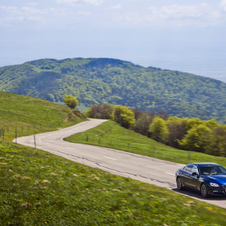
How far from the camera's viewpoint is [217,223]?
7.78 metres

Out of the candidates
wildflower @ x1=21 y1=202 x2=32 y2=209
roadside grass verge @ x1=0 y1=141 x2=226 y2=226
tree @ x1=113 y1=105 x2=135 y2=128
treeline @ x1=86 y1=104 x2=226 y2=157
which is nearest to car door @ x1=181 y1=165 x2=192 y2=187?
roadside grass verge @ x1=0 y1=141 x2=226 y2=226

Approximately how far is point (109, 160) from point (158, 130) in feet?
215

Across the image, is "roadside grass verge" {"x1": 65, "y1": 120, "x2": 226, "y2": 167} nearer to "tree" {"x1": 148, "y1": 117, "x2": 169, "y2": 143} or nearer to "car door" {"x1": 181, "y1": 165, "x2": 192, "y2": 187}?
"car door" {"x1": 181, "y1": 165, "x2": 192, "y2": 187}

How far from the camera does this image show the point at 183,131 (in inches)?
2805

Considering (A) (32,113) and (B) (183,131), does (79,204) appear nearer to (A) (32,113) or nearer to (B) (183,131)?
(B) (183,131)

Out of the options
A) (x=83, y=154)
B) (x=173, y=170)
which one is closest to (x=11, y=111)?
(x=83, y=154)

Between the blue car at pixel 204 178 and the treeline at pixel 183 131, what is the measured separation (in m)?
41.1

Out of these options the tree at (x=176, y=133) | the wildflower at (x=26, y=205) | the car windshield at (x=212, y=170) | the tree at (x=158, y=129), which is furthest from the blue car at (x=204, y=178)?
the tree at (x=158, y=129)

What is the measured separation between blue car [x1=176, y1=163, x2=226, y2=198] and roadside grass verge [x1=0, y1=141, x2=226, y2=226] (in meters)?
1.81

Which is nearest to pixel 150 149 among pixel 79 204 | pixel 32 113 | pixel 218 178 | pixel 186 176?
pixel 186 176

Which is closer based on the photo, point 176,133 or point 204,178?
point 204,178

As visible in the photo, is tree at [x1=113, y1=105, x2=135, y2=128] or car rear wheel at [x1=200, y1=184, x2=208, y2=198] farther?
tree at [x1=113, y1=105, x2=135, y2=128]

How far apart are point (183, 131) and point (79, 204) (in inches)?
2665

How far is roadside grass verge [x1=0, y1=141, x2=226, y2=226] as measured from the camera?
623 centimetres
